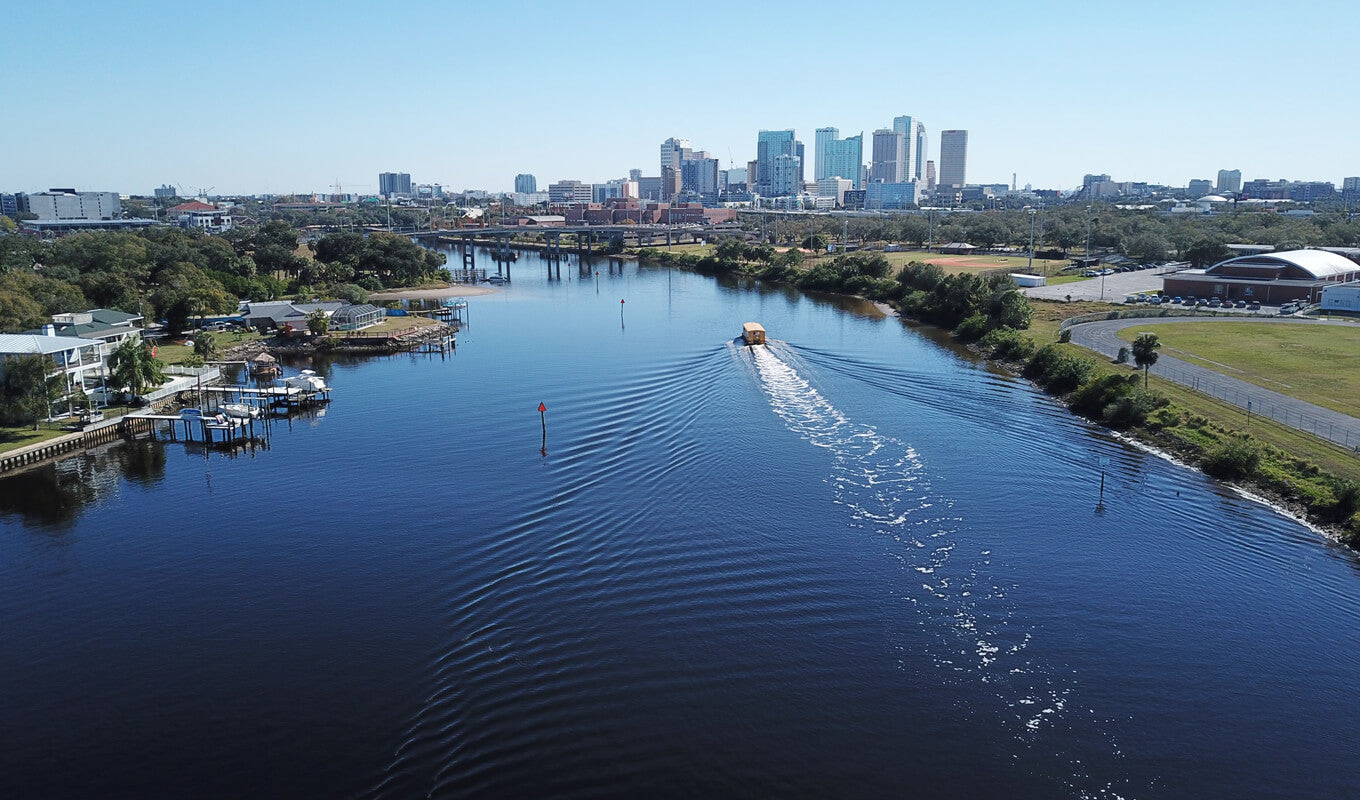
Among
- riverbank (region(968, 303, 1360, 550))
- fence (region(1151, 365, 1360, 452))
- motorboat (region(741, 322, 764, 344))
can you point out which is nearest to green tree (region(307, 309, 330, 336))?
motorboat (region(741, 322, 764, 344))

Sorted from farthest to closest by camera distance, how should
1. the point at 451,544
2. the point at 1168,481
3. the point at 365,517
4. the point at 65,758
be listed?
the point at 1168,481, the point at 365,517, the point at 451,544, the point at 65,758

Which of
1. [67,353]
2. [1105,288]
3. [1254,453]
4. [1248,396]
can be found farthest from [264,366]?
[1105,288]

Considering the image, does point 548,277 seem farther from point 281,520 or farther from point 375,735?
point 375,735

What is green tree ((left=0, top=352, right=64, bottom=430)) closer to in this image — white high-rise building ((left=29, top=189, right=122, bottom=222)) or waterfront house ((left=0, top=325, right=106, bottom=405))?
waterfront house ((left=0, top=325, right=106, bottom=405))

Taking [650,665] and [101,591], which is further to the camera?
[101,591]

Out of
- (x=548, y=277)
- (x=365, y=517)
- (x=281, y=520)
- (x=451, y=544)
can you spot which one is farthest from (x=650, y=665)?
(x=548, y=277)

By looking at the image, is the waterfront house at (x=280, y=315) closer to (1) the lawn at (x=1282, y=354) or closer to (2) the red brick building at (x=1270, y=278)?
(1) the lawn at (x=1282, y=354)

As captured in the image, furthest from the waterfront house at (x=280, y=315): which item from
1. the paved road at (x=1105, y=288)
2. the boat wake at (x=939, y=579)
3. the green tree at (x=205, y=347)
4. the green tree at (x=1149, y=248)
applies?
the green tree at (x=1149, y=248)

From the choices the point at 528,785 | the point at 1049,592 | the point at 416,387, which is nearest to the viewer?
the point at 528,785

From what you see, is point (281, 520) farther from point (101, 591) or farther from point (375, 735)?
point (375, 735)
